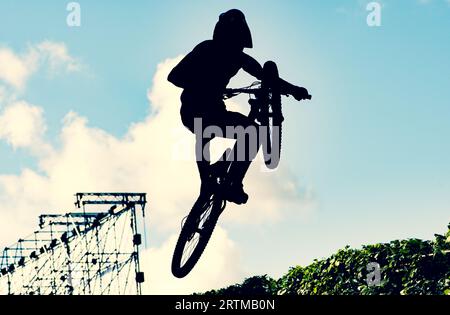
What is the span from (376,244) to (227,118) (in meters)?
16.1

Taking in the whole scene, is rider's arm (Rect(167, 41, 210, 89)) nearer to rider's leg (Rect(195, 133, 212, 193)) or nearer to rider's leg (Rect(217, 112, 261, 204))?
rider's leg (Rect(217, 112, 261, 204))

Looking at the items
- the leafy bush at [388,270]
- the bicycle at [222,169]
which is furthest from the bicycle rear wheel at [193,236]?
the leafy bush at [388,270]

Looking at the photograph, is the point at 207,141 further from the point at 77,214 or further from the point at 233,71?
the point at 77,214

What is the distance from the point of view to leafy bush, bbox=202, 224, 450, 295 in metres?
20.1

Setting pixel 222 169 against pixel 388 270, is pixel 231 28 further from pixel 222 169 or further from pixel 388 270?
pixel 388 270

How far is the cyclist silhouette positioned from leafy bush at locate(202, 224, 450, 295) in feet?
40.6

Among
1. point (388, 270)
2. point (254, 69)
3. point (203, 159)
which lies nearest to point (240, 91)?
point (254, 69)

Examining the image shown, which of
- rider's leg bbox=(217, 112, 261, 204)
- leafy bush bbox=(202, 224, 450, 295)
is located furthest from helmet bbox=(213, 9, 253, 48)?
leafy bush bbox=(202, 224, 450, 295)

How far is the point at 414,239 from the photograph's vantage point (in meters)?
21.0

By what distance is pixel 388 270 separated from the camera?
70.9 ft

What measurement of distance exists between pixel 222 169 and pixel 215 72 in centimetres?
124

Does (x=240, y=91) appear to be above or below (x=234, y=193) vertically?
above

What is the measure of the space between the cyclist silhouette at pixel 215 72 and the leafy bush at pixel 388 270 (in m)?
12.4
